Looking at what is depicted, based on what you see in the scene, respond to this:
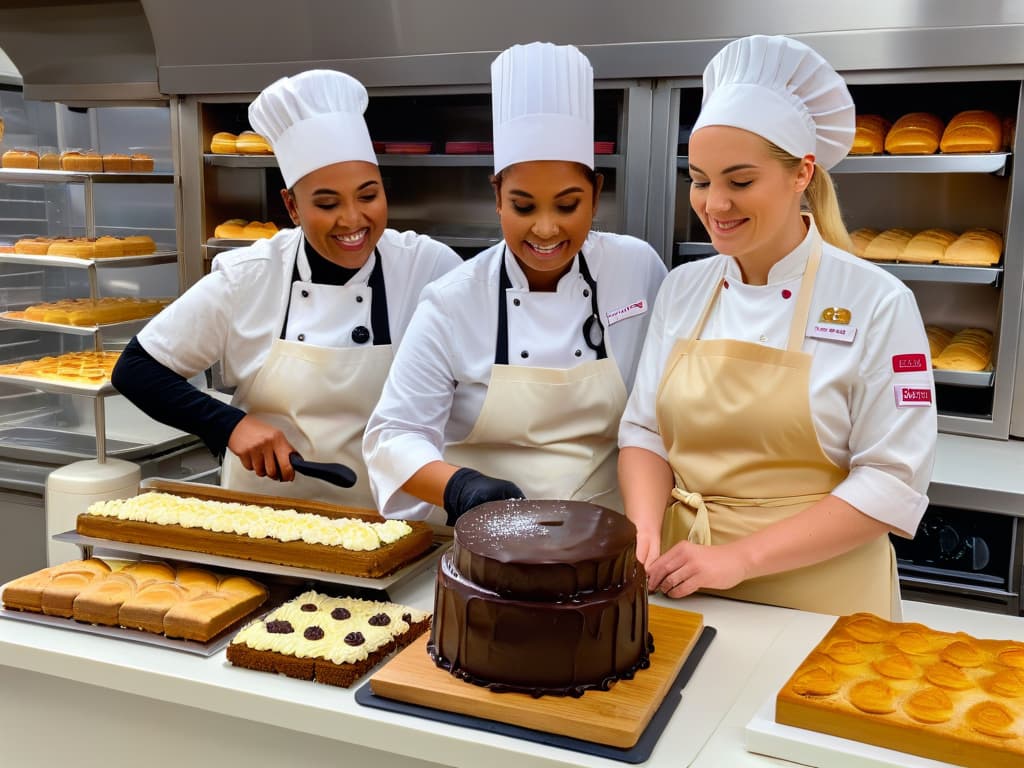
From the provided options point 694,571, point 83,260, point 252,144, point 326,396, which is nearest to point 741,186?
point 694,571

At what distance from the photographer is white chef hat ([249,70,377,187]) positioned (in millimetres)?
2023

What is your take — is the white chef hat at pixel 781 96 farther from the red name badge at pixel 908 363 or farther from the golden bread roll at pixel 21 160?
the golden bread roll at pixel 21 160

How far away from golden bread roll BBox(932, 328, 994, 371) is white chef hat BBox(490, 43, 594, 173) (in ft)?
4.16

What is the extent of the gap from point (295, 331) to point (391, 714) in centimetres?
111

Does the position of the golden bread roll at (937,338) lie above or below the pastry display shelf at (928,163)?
below

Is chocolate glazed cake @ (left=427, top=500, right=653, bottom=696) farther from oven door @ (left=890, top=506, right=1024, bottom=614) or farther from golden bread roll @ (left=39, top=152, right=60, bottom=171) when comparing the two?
golden bread roll @ (left=39, top=152, right=60, bottom=171)

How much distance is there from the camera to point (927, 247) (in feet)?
8.38

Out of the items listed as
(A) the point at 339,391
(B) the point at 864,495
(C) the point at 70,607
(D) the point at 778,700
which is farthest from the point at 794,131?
(C) the point at 70,607

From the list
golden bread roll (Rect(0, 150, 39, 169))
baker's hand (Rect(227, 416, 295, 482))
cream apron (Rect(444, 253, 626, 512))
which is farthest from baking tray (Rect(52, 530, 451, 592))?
golden bread roll (Rect(0, 150, 39, 169))

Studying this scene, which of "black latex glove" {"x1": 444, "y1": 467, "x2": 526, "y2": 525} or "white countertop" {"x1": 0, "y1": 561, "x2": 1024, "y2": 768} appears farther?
"black latex glove" {"x1": 444, "y1": 467, "x2": 526, "y2": 525}

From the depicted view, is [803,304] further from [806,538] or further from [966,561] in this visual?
[966,561]

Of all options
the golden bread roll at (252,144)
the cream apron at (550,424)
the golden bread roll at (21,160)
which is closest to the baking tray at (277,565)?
the cream apron at (550,424)

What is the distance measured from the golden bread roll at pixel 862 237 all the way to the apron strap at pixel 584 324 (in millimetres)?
1045

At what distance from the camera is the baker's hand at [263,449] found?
204 centimetres
